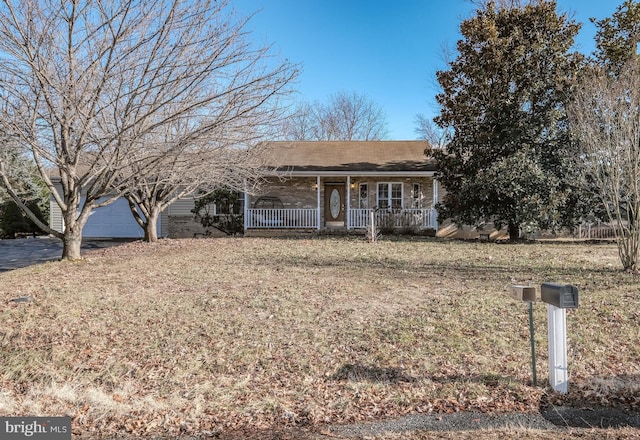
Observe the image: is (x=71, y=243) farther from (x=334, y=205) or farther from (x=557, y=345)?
(x=334, y=205)

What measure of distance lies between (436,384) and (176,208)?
16248mm

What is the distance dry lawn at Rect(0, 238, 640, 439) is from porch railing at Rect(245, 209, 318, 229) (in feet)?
26.7

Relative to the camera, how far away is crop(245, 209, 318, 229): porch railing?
1623 centimetres

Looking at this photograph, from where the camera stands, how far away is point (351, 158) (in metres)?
18.0

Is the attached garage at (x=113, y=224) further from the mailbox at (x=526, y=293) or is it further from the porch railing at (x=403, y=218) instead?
the mailbox at (x=526, y=293)

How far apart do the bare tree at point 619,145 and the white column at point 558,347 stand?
5687 millimetres

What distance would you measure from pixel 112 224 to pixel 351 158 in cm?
1083

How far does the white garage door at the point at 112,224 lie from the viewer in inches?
711

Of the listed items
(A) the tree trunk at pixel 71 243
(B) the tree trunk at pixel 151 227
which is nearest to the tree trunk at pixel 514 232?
(B) the tree trunk at pixel 151 227

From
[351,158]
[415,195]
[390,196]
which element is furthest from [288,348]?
[351,158]

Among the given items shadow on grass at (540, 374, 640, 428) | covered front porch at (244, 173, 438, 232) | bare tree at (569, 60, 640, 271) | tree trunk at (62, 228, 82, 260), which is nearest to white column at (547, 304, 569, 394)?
shadow on grass at (540, 374, 640, 428)

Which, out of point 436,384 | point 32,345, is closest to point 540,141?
point 436,384

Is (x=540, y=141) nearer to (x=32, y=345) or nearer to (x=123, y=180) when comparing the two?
(x=123, y=180)

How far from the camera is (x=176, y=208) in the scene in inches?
715
